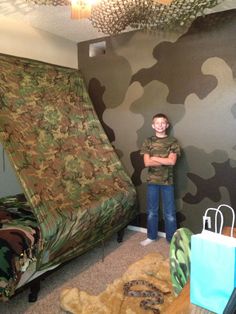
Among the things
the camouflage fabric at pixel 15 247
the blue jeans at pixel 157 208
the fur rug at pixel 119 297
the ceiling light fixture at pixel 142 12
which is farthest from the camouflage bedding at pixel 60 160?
the ceiling light fixture at pixel 142 12

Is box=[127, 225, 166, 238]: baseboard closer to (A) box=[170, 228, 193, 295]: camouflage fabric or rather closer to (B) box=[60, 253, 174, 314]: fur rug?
(B) box=[60, 253, 174, 314]: fur rug

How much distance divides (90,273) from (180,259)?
5.07 feet

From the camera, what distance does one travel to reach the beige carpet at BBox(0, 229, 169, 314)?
2.01m

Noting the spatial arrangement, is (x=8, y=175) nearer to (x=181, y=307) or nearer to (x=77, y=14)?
(x=77, y=14)

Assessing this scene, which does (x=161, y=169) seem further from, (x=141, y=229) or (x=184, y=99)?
(x=141, y=229)

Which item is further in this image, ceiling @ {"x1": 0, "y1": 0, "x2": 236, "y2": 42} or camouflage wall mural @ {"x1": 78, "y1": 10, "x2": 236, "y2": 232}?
camouflage wall mural @ {"x1": 78, "y1": 10, "x2": 236, "y2": 232}

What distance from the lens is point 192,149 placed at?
299cm

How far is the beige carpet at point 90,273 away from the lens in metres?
2.01

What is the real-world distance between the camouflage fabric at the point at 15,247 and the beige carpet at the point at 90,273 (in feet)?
1.05

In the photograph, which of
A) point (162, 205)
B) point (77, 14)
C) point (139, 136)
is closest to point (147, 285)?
point (162, 205)

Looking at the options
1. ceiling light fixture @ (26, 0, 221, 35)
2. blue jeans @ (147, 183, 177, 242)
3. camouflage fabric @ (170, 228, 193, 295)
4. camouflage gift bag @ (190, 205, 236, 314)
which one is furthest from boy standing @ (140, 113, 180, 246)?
camouflage gift bag @ (190, 205, 236, 314)

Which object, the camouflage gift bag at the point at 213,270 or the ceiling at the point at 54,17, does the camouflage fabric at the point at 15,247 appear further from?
the ceiling at the point at 54,17

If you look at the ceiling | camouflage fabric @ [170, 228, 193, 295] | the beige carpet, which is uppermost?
the ceiling

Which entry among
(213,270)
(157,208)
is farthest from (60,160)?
(213,270)
